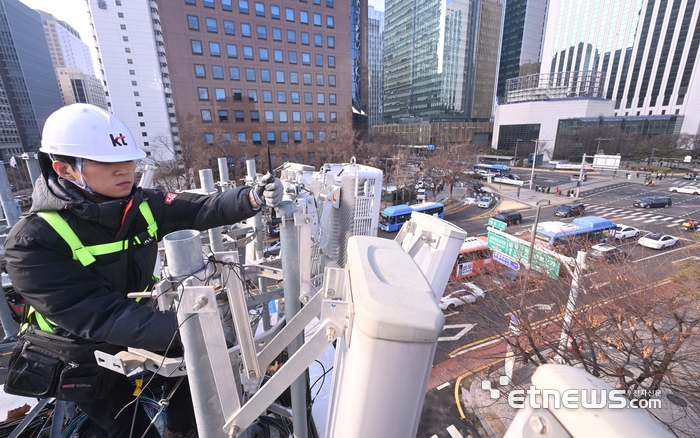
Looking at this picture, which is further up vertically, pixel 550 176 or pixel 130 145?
pixel 130 145

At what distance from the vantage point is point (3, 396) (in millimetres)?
3938

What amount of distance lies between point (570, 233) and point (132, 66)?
51740 mm

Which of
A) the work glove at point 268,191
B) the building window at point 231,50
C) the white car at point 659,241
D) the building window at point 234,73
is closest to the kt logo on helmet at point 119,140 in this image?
the work glove at point 268,191

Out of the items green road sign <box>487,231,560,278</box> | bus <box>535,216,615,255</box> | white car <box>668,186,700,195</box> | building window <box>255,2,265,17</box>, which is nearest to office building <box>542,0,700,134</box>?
white car <box>668,186,700,195</box>

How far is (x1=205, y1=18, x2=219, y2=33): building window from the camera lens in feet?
105

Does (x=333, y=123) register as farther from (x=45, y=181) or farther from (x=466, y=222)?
(x=45, y=181)

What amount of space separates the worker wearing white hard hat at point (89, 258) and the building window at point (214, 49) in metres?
38.0

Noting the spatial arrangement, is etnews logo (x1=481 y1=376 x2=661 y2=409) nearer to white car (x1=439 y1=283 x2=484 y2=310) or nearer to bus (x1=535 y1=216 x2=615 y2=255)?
white car (x1=439 y1=283 x2=484 y2=310)

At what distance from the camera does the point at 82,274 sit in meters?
1.98

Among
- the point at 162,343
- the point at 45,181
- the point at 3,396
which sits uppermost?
the point at 45,181

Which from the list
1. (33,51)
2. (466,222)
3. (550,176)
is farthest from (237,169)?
(33,51)

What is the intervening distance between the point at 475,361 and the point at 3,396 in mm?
11419

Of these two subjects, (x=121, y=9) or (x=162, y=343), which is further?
(x=121, y=9)

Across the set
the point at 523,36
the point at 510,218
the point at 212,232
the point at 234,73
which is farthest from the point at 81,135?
the point at 523,36
